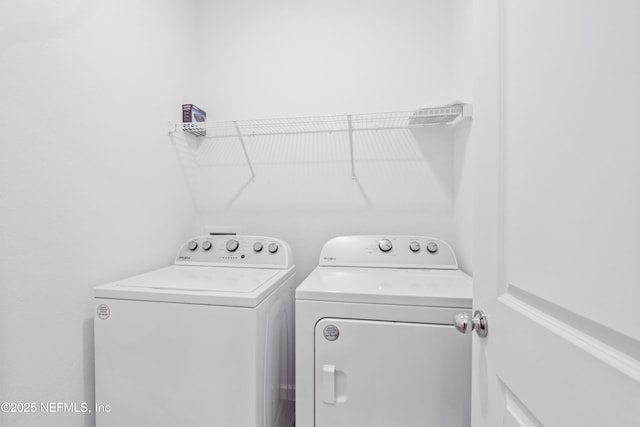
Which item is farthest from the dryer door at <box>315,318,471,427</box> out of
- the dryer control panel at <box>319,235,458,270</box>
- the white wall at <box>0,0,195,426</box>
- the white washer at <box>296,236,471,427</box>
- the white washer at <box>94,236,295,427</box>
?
the white wall at <box>0,0,195,426</box>

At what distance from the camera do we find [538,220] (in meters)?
0.57

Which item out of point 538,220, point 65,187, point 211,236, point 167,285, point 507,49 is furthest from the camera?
point 211,236

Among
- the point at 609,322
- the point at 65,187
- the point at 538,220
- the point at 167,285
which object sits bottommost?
the point at 167,285

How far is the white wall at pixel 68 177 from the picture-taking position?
95 cm

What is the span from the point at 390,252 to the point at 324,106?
100 centimetres

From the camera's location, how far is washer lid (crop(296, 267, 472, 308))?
1.08 meters

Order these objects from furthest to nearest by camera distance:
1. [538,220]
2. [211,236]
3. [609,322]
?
[211,236]
[538,220]
[609,322]

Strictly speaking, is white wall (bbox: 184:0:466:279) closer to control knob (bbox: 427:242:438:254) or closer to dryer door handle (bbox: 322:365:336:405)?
control knob (bbox: 427:242:438:254)

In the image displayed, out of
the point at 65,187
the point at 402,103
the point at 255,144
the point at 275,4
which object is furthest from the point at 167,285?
the point at 275,4

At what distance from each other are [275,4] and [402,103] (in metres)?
1.07

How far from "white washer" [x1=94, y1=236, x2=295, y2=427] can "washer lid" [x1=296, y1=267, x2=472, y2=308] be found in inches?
9.6

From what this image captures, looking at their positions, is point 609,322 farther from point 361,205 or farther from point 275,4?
point 275,4

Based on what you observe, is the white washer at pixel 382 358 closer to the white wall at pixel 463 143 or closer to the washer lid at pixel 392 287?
the washer lid at pixel 392 287

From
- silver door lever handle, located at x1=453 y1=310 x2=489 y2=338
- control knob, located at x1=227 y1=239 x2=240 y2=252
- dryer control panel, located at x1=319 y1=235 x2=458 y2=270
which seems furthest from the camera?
control knob, located at x1=227 y1=239 x2=240 y2=252
